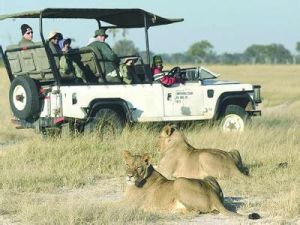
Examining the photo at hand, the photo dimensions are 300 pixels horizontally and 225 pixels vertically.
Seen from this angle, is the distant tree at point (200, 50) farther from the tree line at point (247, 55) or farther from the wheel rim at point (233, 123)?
the wheel rim at point (233, 123)

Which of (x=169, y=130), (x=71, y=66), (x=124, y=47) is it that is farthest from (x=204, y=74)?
(x=124, y=47)

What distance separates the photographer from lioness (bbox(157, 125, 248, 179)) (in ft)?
30.7

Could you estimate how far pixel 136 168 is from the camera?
7891 millimetres

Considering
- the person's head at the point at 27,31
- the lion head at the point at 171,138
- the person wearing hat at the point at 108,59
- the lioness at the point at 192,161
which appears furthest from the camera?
the person's head at the point at 27,31

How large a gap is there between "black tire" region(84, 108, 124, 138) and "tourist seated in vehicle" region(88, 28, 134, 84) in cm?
55

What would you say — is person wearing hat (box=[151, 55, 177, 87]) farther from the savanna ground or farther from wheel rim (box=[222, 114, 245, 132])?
wheel rim (box=[222, 114, 245, 132])

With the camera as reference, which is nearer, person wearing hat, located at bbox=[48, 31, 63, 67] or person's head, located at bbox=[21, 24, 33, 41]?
person wearing hat, located at bbox=[48, 31, 63, 67]

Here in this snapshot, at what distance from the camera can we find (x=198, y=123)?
1348 centimetres

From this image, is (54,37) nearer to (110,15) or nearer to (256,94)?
(110,15)

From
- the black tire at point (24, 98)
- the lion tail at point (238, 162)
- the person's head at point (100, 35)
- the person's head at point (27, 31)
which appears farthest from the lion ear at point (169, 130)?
the person's head at point (27, 31)

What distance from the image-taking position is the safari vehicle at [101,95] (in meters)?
12.3

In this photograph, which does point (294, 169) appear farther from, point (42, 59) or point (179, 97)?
point (42, 59)

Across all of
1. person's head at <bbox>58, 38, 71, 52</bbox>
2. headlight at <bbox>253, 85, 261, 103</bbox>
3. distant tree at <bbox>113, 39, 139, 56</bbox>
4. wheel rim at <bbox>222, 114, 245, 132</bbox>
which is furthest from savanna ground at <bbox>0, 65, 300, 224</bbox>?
distant tree at <bbox>113, 39, 139, 56</bbox>

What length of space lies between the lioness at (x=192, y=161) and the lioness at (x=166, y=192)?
1.53 metres
